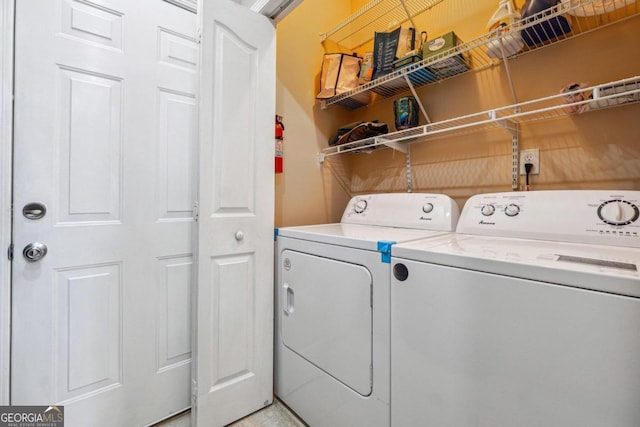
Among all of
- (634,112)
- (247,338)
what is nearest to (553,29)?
(634,112)

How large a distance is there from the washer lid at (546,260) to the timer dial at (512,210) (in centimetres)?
15

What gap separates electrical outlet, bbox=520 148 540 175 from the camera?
1379 millimetres

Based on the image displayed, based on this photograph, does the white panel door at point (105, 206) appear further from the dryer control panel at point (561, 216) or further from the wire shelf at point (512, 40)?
the dryer control panel at point (561, 216)

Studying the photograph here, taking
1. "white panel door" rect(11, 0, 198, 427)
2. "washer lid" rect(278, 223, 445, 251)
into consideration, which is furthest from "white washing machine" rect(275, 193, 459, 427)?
"white panel door" rect(11, 0, 198, 427)

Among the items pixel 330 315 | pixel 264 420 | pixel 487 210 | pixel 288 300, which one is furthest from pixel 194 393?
pixel 487 210

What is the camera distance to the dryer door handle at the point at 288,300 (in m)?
1.46

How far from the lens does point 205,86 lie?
4.13ft

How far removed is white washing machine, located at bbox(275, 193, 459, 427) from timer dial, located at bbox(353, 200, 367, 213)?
0.15 meters

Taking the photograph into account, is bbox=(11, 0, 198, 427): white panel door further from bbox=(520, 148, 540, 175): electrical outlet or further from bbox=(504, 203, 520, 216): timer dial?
bbox=(520, 148, 540, 175): electrical outlet

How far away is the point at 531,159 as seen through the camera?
1393 millimetres

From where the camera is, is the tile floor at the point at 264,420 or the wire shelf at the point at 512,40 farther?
the tile floor at the point at 264,420

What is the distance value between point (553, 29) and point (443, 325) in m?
1.39

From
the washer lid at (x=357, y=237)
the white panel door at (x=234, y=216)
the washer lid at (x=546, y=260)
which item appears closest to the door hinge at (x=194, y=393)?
the white panel door at (x=234, y=216)

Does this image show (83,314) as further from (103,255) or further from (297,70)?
(297,70)
